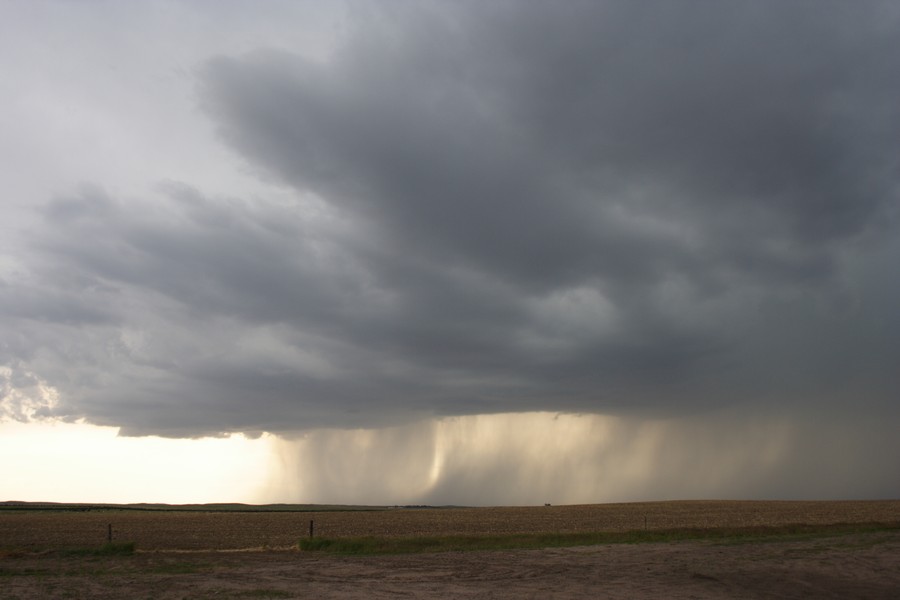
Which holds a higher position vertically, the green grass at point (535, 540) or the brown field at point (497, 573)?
the brown field at point (497, 573)

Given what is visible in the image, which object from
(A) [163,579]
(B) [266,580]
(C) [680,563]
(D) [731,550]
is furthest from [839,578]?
(A) [163,579]

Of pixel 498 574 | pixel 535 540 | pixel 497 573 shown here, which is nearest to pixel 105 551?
pixel 497 573

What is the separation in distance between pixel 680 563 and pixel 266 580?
17.7 m

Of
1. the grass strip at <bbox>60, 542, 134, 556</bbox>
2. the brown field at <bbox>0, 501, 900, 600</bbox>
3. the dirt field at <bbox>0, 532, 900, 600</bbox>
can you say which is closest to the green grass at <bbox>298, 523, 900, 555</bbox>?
the brown field at <bbox>0, 501, 900, 600</bbox>

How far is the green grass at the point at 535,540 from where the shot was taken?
37625 millimetres

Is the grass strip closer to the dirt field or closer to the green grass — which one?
the dirt field

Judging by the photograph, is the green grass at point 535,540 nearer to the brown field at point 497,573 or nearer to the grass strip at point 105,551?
the brown field at point 497,573

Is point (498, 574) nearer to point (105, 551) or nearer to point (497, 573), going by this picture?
point (497, 573)

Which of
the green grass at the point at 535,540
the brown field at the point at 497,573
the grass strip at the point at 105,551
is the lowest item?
the green grass at the point at 535,540

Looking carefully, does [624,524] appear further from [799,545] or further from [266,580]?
[266,580]

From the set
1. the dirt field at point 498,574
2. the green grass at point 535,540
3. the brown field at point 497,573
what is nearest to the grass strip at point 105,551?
the brown field at point 497,573

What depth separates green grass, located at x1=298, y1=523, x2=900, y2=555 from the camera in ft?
123

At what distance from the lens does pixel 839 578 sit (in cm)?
2464

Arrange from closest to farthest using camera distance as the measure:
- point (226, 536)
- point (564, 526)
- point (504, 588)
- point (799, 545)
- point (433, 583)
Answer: point (504, 588) < point (433, 583) < point (799, 545) < point (226, 536) < point (564, 526)
